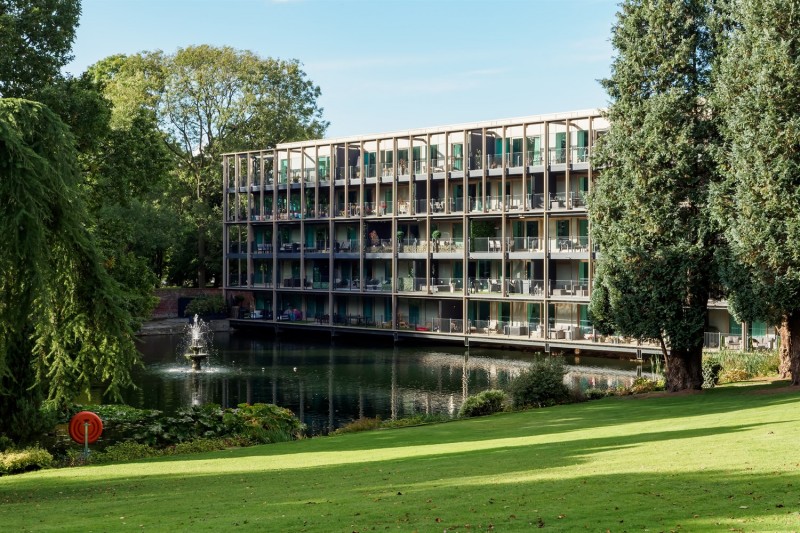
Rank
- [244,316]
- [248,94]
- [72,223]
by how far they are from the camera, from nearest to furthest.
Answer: [72,223], [244,316], [248,94]

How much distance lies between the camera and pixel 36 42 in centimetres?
3503

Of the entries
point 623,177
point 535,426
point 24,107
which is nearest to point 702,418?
point 535,426

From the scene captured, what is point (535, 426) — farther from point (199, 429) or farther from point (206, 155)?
point (206, 155)

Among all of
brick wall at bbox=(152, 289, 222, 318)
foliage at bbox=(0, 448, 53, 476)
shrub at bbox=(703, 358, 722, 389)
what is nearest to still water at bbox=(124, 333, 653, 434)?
shrub at bbox=(703, 358, 722, 389)

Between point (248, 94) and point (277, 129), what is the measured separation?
3629mm

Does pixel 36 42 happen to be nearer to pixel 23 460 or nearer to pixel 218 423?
pixel 218 423

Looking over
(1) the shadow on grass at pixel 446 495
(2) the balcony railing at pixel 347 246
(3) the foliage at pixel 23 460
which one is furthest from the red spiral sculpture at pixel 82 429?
A: (2) the balcony railing at pixel 347 246

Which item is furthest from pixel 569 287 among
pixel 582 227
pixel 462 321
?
pixel 462 321

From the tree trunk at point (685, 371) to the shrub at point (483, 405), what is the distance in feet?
18.9

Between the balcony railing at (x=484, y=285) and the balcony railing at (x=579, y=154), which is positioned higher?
the balcony railing at (x=579, y=154)

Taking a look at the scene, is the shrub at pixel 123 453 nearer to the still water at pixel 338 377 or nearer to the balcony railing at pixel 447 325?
the still water at pixel 338 377

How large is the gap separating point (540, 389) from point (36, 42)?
2257 cm

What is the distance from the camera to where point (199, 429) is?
2456 cm

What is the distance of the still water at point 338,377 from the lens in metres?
33.8
